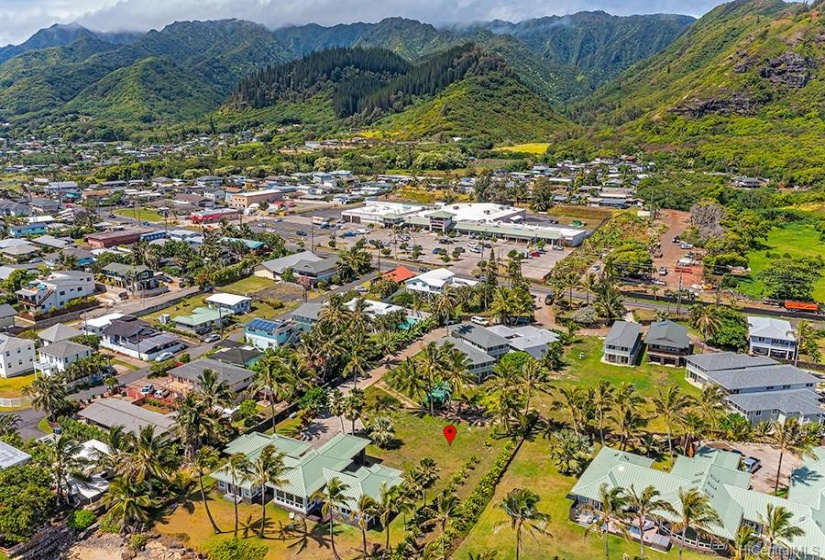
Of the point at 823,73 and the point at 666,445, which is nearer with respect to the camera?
the point at 666,445

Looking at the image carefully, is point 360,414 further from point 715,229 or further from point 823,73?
point 823,73

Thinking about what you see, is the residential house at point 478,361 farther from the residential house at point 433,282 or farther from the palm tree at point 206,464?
the palm tree at point 206,464

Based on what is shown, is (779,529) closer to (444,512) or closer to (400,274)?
(444,512)

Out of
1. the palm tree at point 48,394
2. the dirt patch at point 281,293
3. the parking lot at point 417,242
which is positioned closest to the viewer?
the palm tree at point 48,394

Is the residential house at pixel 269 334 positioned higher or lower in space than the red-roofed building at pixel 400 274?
higher

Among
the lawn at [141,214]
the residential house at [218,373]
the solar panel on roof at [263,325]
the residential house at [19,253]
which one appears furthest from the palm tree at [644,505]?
the lawn at [141,214]

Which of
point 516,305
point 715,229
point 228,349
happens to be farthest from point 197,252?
point 715,229

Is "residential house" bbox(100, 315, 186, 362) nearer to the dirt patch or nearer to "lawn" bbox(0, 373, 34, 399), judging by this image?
"lawn" bbox(0, 373, 34, 399)

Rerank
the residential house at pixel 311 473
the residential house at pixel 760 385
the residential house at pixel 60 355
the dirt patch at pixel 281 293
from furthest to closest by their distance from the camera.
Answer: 1. the dirt patch at pixel 281 293
2. the residential house at pixel 60 355
3. the residential house at pixel 760 385
4. the residential house at pixel 311 473
